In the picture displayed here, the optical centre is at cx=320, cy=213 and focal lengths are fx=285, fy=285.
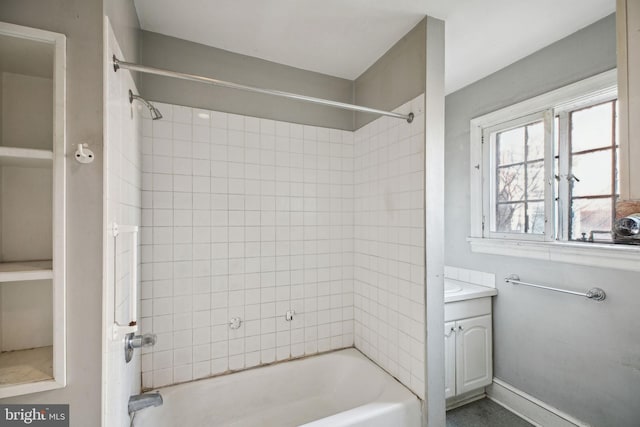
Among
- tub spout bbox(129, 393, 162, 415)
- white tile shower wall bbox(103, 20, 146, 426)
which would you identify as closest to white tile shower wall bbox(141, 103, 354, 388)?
white tile shower wall bbox(103, 20, 146, 426)

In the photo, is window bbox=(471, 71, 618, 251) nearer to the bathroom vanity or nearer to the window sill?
the window sill

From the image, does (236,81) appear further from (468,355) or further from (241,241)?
(468,355)

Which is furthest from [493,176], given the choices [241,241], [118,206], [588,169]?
[118,206]

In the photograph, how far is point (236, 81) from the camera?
1949 mm

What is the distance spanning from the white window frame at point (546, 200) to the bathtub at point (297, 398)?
1268 millimetres

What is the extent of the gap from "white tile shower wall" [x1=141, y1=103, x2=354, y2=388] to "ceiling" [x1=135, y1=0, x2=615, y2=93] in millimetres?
472

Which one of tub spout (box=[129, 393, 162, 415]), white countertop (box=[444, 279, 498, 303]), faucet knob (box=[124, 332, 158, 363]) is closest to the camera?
faucet knob (box=[124, 332, 158, 363])

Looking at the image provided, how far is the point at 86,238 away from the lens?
0.92m

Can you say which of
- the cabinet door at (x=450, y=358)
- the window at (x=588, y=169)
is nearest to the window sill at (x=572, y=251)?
the window at (x=588, y=169)

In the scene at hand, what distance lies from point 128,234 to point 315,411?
5.28 feet

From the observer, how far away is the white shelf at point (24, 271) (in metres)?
0.80

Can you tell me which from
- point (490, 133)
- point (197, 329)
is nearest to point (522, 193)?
point (490, 133)

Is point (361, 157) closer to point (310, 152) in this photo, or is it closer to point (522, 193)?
point (310, 152)

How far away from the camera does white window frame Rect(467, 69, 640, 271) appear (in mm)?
1586
